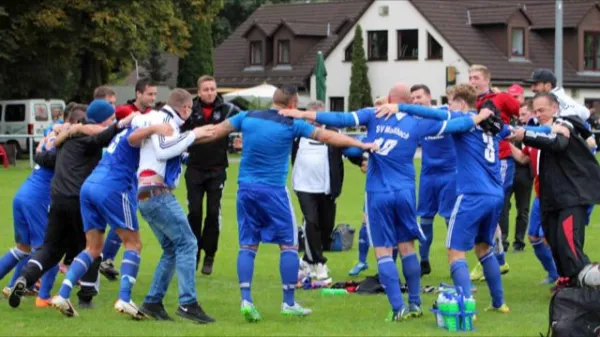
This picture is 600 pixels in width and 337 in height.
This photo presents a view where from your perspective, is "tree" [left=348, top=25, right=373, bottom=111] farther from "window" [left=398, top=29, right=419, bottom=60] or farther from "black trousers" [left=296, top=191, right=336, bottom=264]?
"black trousers" [left=296, top=191, right=336, bottom=264]

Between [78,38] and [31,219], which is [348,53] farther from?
[31,219]

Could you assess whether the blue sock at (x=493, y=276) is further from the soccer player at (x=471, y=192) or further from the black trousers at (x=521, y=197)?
the black trousers at (x=521, y=197)

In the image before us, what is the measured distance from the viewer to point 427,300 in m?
13.1

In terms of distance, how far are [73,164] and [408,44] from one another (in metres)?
51.8

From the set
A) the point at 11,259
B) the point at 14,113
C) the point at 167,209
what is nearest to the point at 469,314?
the point at 167,209

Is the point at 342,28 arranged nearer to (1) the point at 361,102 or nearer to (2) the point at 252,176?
(1) the point at 361,102

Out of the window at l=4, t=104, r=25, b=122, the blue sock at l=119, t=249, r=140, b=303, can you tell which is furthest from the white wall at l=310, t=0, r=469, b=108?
the blue sock at l=119, t=249, r=140, b=303

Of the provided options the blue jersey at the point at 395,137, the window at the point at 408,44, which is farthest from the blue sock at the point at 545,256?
the window at the point at 408,44

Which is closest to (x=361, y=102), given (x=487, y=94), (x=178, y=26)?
(x=178, y=26)

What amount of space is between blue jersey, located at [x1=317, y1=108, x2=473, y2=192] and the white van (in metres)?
A: 35.0

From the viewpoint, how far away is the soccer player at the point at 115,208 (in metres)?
11.7

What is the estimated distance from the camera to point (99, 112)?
12.5 metres

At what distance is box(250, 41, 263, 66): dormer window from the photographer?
69812mm

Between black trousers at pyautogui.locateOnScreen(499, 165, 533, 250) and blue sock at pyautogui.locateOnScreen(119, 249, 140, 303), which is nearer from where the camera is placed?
blue sock at pyautogui.locateOnScreen(119, 249, 140, 303)
